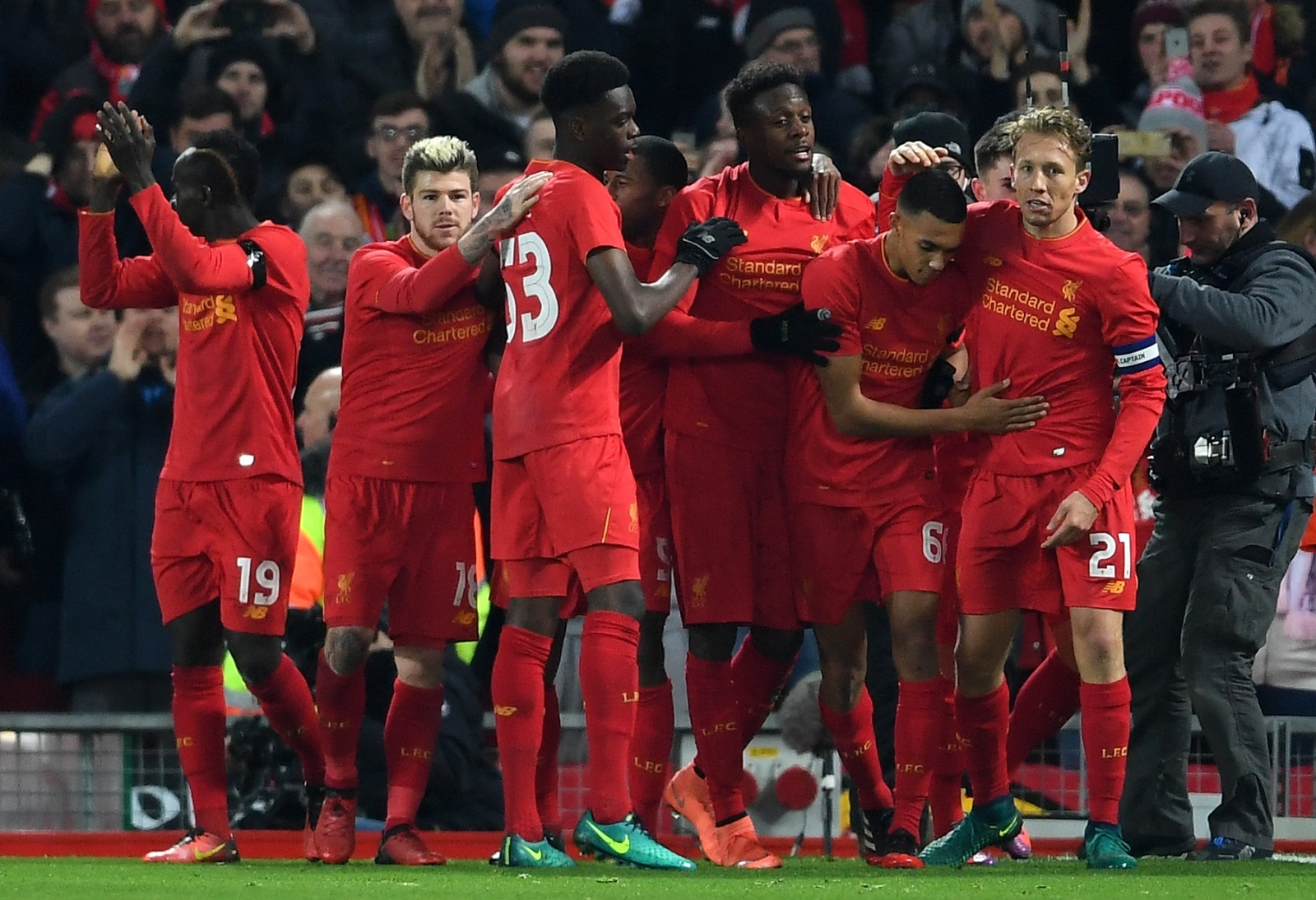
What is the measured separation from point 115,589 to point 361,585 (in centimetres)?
279

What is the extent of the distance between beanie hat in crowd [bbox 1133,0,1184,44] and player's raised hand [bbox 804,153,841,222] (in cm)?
501

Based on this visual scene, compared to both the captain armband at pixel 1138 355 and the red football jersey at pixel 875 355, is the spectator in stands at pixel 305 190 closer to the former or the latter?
the red football jersey at pixel 875 355

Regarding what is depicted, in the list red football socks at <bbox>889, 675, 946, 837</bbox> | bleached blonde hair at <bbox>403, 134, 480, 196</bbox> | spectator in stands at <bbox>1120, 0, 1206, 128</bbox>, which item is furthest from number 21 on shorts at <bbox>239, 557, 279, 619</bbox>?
spectator in stands at <bbox>1120, 0, 1206, 128</bbox>

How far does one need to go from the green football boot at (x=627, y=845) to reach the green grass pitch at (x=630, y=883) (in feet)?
0.19

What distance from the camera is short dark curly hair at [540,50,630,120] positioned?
21.1 feet

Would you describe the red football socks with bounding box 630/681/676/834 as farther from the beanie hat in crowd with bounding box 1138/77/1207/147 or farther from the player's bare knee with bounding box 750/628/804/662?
the beanie hat in crowd with bounding box 1138/77/1207/147

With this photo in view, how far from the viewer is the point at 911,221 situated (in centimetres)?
677

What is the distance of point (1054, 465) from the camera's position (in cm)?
677

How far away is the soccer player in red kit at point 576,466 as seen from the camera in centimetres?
632

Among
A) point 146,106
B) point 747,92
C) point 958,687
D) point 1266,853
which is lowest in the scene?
point 1266,853

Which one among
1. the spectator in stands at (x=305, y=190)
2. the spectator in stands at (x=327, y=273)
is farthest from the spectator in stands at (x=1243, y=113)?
the spectator in stands at (x=305, y=190)

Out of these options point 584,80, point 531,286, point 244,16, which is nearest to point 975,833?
point 531,286

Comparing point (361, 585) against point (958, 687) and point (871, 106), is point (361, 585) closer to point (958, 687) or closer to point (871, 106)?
point (958, 687)

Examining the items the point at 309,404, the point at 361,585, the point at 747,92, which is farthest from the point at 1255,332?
the point at 309,404
